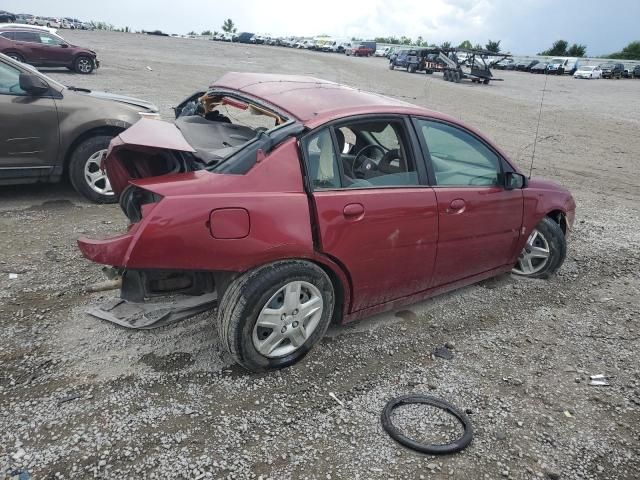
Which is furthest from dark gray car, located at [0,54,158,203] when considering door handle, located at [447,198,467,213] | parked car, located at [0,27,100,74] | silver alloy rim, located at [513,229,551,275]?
parked car, located at [0,27,100,74]

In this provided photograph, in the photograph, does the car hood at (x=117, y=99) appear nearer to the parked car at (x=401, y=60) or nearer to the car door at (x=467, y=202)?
the car door at (x=467, y=202)

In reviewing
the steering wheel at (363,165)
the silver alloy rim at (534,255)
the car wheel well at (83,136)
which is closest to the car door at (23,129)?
the car wheel well at (83,136)

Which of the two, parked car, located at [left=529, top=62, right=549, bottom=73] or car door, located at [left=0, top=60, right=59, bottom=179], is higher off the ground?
parked car, located at [left=529, top=62, right=549, bottom=73]

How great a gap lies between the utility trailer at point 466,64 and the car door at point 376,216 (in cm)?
3000

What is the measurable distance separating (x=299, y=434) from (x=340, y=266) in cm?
102

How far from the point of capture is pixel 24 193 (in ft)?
19.9

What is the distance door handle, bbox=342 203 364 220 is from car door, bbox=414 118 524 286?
0.68 m

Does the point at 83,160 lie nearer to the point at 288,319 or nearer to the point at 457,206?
the point at 288,319

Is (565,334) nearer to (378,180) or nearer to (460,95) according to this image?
(378,180)

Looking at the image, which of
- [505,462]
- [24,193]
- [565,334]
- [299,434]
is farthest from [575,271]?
[24,193]

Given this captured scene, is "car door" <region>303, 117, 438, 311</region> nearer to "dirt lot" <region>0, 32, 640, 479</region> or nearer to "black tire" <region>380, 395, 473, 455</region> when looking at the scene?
"dirt lot" <region>0, 32, 640, 479</region>

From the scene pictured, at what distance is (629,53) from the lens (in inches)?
2598

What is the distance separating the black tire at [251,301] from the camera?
2.88 metres

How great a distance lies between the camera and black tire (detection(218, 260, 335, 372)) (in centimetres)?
288
